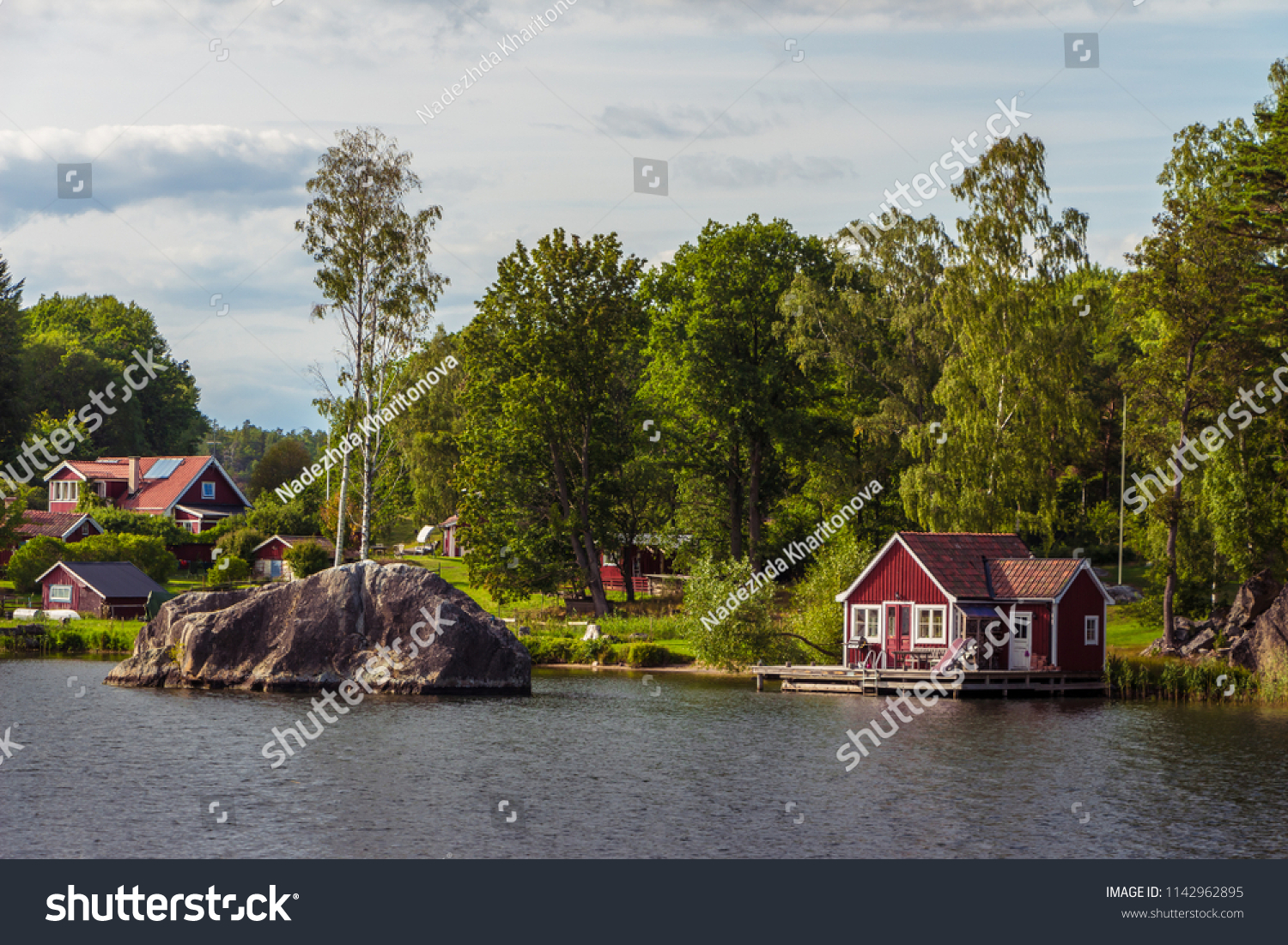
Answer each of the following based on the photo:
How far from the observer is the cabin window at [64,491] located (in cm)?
10506

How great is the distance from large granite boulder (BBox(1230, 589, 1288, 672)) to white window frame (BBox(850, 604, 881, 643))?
13.1 meters

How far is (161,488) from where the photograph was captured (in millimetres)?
103562

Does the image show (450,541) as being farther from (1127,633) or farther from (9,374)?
(1127,633)

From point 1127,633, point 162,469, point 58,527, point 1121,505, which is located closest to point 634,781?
point 1127,633

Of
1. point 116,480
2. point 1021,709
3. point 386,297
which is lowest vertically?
point 1021,709

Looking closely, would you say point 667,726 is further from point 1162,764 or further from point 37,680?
point 37,680

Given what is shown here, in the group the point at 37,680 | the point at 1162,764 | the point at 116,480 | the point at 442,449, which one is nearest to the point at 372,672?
the point at 37,680

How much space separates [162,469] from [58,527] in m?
17.9

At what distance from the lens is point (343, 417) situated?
193 feet

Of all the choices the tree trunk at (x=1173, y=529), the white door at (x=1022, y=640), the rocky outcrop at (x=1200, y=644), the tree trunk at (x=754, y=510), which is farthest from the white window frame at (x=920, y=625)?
the tree trunk at (x=754, y=510)

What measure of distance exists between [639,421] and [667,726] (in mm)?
33863

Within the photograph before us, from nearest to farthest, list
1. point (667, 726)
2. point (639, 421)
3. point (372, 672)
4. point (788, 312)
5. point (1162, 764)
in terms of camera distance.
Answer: point (1162, 764), point (667, 726), point (372, 672), point (788, 312), point (639, 421)

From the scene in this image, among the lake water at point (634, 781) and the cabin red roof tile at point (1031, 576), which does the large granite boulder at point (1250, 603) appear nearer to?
the cabin red roof tile at point (1031, 576)

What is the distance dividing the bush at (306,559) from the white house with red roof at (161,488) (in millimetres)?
24329
